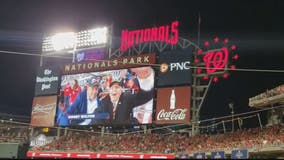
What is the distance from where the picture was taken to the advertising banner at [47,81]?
4103 centimetres

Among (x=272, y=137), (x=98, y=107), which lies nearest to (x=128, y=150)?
(x=98, y=107)

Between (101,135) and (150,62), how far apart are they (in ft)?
25.8

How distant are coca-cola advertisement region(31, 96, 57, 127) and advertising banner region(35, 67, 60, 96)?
0.61 metres

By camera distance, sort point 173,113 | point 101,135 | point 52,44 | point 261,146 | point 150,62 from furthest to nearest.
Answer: point 52,44
point 101,135
point 150,62
point 173,113
point 261,146

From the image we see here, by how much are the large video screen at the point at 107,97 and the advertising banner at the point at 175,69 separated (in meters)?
0.94

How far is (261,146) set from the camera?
2670 cm

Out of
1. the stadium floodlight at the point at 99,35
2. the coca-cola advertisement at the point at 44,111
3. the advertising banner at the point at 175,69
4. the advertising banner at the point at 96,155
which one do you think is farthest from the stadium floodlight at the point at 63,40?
the advertising banner at the point at 175,69

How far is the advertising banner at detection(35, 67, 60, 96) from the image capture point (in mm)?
41031

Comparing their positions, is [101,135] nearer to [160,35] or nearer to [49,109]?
[49,109]

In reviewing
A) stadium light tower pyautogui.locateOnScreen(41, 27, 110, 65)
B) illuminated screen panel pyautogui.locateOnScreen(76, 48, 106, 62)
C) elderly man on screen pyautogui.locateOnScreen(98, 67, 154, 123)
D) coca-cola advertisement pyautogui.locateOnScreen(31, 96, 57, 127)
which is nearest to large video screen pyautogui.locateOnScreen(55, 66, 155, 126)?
elderly man on screen pyautogui.locateOnScreen(98, 67, 154, 123)

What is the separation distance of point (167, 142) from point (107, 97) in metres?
6.11

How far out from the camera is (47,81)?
1634 inches

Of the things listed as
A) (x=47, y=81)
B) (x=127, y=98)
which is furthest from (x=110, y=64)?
(x=47, y=81)

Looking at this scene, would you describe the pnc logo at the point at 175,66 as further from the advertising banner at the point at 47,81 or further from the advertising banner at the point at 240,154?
the advertising banner at the point at 47,81
